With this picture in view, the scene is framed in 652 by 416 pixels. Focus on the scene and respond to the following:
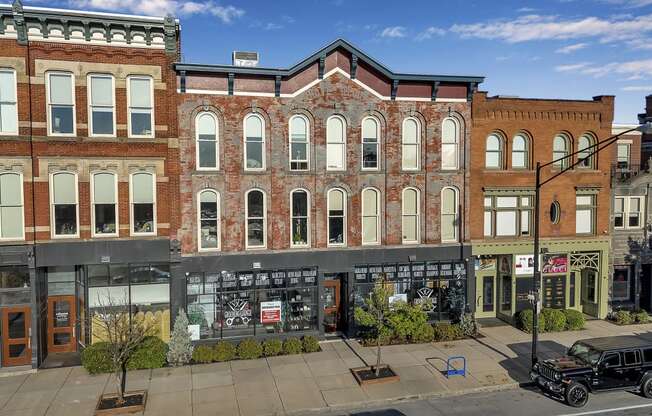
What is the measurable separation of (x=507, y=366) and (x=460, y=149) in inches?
391

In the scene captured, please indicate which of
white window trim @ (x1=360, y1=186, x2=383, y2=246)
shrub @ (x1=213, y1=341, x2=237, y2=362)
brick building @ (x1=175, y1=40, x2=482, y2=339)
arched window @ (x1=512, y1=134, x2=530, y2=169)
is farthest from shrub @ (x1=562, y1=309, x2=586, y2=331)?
shrub @ (x1=213, y1=341, x2=237, y2=362)

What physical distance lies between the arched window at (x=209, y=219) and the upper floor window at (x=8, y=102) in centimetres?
741

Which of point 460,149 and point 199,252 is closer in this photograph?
point 199,252

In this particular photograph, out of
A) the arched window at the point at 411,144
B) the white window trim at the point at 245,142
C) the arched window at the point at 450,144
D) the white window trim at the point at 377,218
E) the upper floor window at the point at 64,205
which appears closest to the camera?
the upper floor window at the point at 64,205

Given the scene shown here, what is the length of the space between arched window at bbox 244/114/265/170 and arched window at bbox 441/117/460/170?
334 inches

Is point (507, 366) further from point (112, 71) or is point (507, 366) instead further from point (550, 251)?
point (112, 71)

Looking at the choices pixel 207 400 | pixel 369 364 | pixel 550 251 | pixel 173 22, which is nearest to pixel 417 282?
Answer: pixel 369 364

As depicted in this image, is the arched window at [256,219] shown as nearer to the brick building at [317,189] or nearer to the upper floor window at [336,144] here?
the brick building at [317,189]

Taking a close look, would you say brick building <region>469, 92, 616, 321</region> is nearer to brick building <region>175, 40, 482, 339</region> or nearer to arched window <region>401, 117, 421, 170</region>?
A: brick building <region>175, 40, 482, 339</region>

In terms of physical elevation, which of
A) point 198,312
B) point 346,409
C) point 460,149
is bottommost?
point 346,409

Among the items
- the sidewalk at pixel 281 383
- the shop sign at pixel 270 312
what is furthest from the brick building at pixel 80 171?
the shop sign at pixel 270 312

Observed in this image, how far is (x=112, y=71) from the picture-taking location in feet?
64.8

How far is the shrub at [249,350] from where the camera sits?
65.2 ft

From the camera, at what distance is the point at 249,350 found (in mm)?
19906
